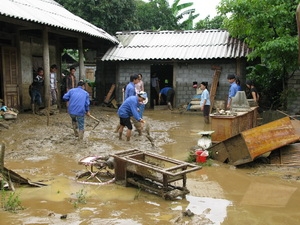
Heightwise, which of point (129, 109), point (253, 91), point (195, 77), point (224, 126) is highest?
point (195, 77)

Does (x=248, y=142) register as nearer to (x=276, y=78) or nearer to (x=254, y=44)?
(x=254, y=44)

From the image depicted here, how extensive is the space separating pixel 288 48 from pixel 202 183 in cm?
674

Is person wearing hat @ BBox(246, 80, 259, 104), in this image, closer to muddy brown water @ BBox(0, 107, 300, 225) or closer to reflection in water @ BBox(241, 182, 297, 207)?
muddy brown water @ BBox(0, 107, 300, 225)

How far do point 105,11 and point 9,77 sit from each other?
1053cm

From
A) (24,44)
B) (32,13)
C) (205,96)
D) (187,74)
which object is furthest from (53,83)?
(187,74)

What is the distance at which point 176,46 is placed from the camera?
674 inches

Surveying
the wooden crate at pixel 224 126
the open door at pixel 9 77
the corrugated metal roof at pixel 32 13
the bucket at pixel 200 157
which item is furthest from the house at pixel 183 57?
the bucket at pixel 200 157

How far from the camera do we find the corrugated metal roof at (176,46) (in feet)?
52.5

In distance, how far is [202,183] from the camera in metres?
6.20

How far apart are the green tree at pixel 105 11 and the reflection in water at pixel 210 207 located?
17.9 meters

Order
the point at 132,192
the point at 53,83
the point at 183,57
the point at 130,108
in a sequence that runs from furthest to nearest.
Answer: the point at 183,57, the point at 53,83, the point at 130,108, the point at 132,192

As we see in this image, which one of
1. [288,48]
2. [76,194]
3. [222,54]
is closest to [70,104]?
[76,194]

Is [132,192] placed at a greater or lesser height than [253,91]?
lesser

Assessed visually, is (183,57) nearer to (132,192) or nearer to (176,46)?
(176,46)
